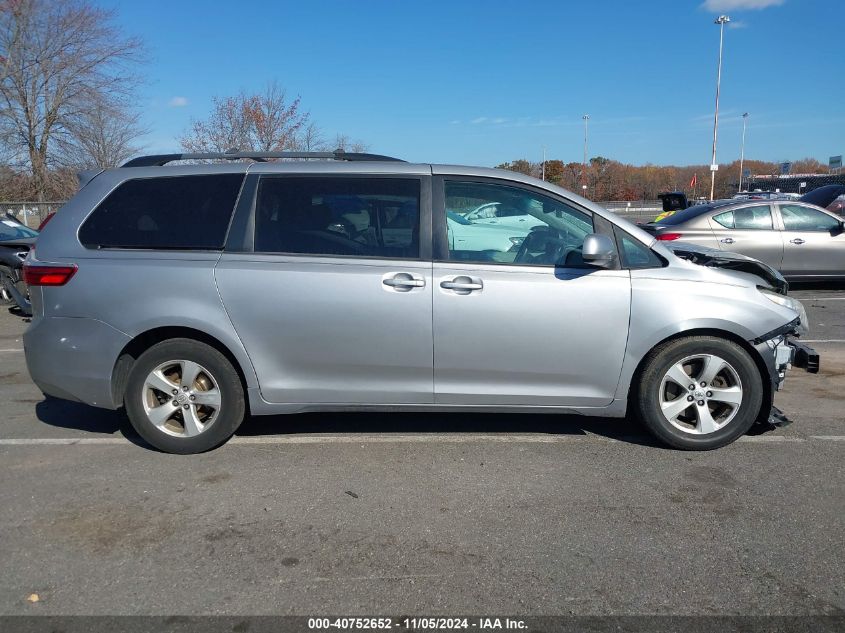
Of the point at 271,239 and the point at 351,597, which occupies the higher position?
the point at 271,239

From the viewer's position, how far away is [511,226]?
461 cm

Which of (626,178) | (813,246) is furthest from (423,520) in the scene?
(626,178)

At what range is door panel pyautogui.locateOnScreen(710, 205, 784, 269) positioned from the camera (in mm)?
10906

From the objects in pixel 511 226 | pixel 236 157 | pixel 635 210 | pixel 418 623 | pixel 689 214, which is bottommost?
pixel 418 623

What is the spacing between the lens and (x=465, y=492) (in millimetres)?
3914

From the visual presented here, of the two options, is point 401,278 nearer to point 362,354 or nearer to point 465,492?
point 362,354

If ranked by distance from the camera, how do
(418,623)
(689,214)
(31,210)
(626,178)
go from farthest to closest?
(626,178), (31,210), (689,214), (418,623)

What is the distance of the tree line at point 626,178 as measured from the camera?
203 feet

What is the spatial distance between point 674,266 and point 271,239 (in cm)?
261

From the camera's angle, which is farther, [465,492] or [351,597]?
[465,492]

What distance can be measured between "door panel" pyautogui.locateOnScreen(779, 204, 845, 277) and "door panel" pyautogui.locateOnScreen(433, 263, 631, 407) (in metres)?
8.13

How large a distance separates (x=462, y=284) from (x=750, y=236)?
8.43 metres

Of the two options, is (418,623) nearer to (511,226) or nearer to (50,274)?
(511,226)

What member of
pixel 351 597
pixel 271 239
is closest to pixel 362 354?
pixel 271 239
